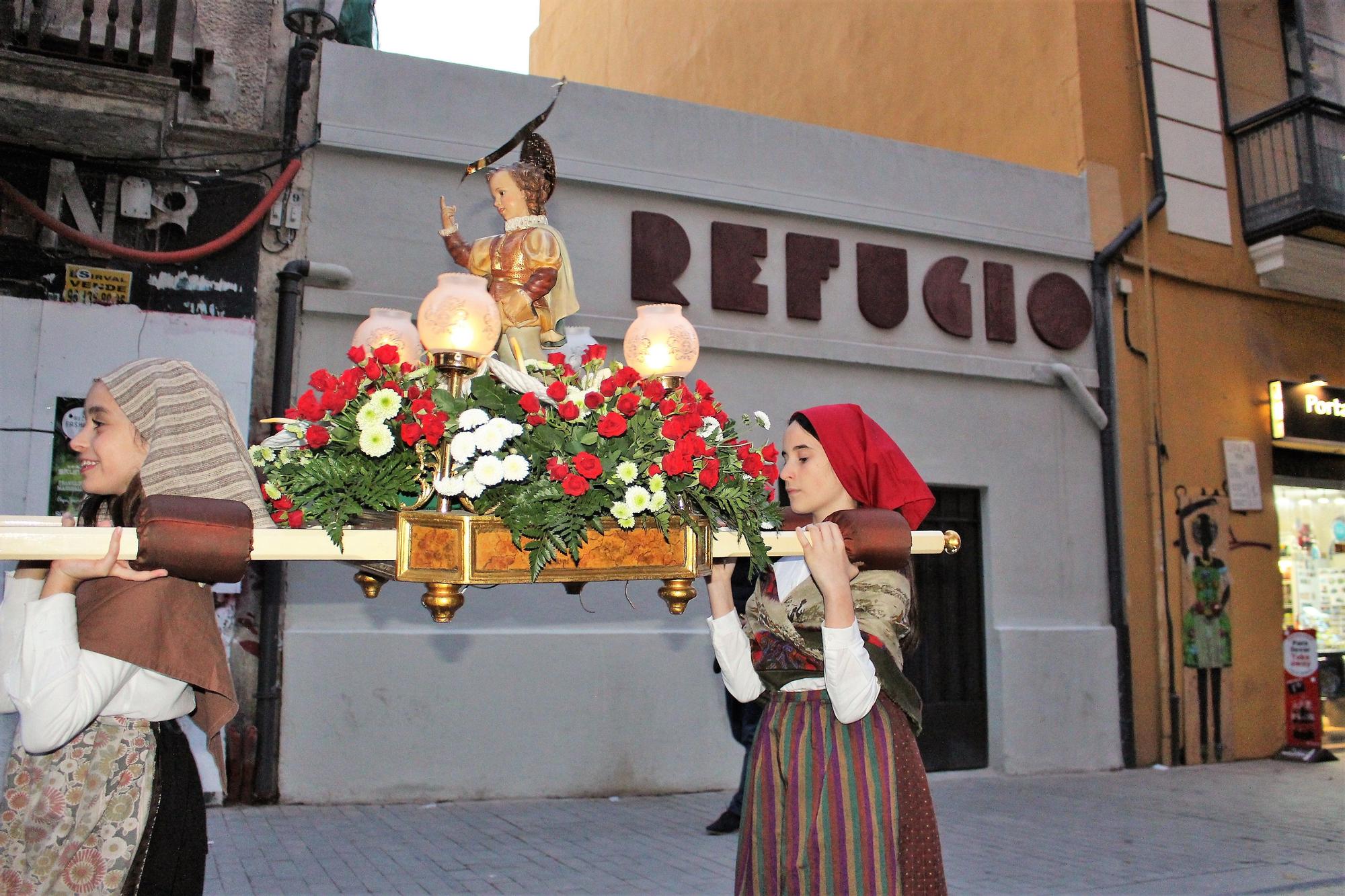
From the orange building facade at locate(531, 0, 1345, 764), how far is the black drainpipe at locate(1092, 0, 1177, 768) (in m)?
0.02

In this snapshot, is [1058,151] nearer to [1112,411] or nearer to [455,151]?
[1112,411]

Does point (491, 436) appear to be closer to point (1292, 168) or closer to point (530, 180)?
point (530, 180)

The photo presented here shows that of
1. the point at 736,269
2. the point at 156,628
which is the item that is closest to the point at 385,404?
the point at 156,628

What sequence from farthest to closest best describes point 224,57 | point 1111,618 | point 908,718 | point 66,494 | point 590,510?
point 1111,618 < point 224,57 < point 66,494 < point 908,718 < point 590,510

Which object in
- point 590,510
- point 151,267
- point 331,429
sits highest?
point 151,267

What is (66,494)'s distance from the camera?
5875 mm

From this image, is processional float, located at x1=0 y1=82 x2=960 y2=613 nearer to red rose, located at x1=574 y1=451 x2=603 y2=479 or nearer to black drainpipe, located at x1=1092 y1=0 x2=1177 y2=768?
red rose, located at x1=574 y1=451 x2=603 y2=479

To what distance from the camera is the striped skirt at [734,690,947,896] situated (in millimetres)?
2439

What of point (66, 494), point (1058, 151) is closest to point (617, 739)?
point (66, 494)

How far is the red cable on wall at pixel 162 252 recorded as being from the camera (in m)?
A: 5.81

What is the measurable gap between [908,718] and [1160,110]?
27.4 ft

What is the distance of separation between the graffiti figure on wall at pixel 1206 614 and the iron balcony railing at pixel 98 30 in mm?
8239

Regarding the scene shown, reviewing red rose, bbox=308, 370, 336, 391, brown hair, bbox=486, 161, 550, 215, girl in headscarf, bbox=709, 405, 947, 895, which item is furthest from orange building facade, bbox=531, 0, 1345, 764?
red rose, bbox=308, 370, 336, 391

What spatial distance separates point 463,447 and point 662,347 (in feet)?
2.47
